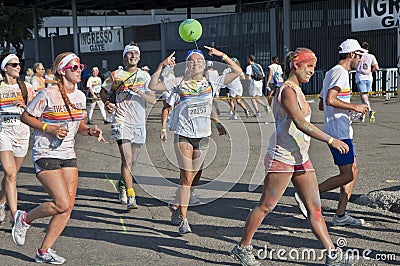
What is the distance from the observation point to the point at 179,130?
694 centimetres

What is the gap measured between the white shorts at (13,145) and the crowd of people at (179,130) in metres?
0.01

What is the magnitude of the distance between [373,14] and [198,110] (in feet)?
67.8

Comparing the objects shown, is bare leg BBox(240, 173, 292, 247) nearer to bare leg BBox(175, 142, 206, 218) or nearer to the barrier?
bare leg BBox(175, 142, 206, 218)

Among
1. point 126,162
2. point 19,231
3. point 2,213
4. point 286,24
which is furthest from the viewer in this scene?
point 286,24

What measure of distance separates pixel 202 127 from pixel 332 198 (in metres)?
2.21

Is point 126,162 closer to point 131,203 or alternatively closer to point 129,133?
point 129,133

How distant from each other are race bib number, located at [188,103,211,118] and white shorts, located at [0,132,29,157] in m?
2.01

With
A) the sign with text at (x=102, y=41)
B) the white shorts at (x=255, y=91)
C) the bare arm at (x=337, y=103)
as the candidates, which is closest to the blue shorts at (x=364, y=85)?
the white shorts at (x=255, y=91)

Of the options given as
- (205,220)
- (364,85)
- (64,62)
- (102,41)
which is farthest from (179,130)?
(102,41)

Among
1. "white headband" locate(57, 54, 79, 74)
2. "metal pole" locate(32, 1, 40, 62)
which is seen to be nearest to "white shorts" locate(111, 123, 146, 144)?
"white headband" locate(57, 54, 79, 74)

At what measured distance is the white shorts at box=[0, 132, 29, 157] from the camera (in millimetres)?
7156

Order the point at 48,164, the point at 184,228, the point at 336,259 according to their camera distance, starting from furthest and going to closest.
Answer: the point at 184,228
the point at 48,164
the point at 336,259

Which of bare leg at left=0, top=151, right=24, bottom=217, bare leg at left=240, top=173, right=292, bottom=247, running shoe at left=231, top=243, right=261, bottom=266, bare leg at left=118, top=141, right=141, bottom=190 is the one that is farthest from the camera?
bare leg at left=118, top=141, right=141, bottom=190

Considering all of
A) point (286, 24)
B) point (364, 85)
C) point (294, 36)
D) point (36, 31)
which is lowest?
point (364, 85)
